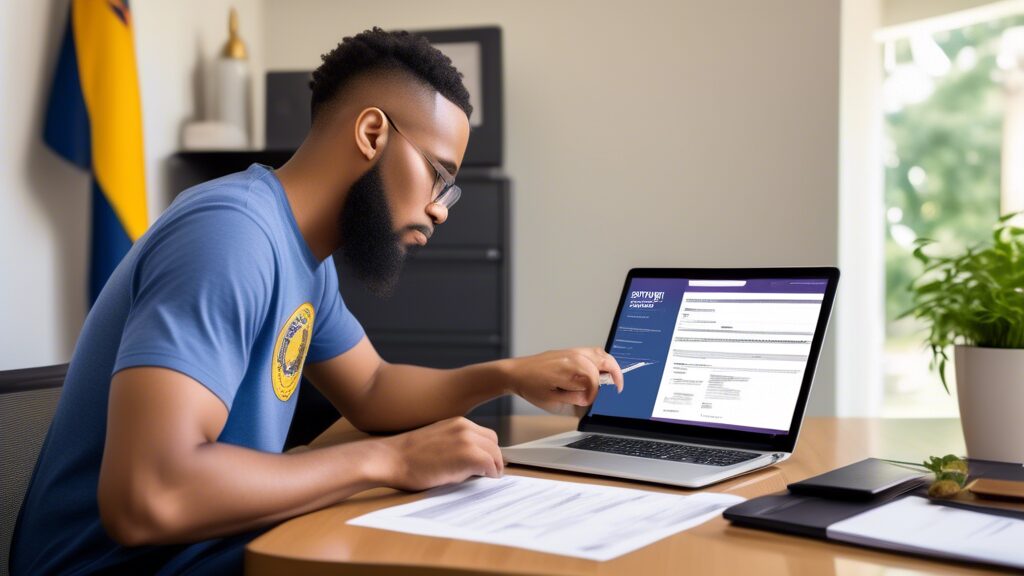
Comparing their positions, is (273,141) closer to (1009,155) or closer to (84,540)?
(84,540)

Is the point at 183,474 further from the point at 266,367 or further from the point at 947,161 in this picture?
the point at 947,161

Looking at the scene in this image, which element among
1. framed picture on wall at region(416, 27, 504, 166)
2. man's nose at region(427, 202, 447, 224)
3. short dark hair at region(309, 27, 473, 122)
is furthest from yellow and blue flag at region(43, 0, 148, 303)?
man's nose at region(427, 202, 447, 224)

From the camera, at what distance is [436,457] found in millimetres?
1063

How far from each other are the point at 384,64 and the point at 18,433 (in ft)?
2.35

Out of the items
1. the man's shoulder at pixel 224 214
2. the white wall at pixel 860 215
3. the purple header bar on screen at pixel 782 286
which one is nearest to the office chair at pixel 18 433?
the man's shoulder at pixel 224 214

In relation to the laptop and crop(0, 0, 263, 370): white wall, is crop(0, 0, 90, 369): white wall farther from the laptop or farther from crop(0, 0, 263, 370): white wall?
the laptop

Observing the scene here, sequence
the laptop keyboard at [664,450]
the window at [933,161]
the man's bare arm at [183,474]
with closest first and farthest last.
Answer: the man's bare arm at [183,474]
the laptop keyboard at [664,450]
the window at [933,161]

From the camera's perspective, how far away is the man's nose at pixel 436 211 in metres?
1.35

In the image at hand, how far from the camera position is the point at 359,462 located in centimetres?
103

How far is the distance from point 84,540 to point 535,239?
2.46m

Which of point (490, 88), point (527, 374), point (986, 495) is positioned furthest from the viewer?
point (490, 88)

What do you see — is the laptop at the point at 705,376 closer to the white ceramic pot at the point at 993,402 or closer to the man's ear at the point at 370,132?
the white ceramic pot at the point at 993,402

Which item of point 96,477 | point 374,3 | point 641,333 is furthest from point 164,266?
point 374,3

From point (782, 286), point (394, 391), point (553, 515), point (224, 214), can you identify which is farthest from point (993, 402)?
point (224, 214)
